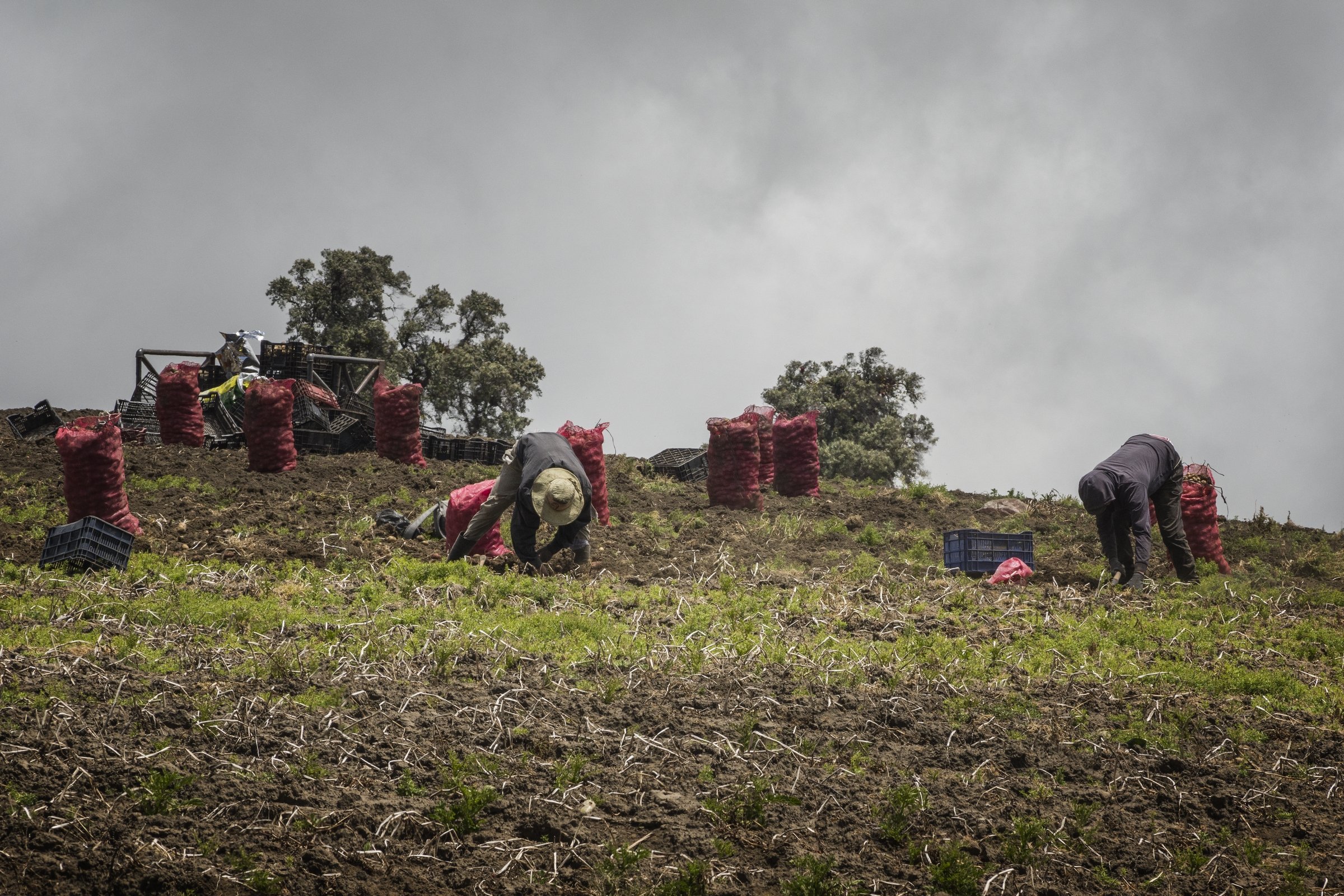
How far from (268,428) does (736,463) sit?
18.5 feet

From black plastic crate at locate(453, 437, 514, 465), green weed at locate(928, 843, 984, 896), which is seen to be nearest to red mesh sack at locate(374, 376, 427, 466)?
black plastic crate at locate(453, 437, 514, 465)

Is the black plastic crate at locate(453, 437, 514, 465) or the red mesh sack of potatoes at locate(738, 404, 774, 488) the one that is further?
the black plastic crate at locate(453, 437, 514, 465)

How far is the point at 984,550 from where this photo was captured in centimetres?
1010

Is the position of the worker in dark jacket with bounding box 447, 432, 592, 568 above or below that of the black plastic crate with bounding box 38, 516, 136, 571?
above

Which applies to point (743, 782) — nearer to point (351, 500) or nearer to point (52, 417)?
point (351, 500)

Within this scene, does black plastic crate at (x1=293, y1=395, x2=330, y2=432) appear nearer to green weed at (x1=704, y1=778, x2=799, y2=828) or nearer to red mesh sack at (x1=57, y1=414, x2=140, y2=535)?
red mesh sack at (x1=57, y1=414, x2=140, y2=535)

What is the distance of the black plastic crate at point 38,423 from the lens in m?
16.2

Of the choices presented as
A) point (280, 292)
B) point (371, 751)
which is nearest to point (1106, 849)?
A: point (371, 751)

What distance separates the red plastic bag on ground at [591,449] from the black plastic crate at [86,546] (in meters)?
4.34

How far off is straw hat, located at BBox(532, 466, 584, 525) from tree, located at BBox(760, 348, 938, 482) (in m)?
15.9

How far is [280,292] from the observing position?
25.1 metres

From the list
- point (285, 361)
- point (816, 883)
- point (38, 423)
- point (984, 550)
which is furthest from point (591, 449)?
point (38, 423)

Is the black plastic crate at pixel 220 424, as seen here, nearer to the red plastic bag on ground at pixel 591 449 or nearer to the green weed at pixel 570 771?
the red plastic bag on ground at pixel 591 449

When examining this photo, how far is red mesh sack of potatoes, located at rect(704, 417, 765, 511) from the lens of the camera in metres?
13.4
